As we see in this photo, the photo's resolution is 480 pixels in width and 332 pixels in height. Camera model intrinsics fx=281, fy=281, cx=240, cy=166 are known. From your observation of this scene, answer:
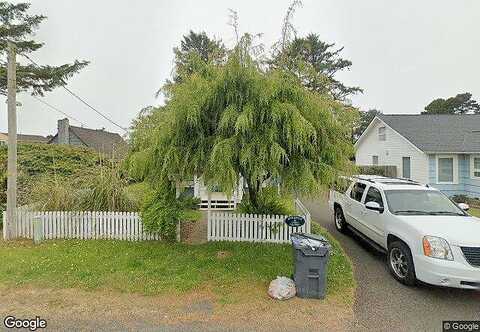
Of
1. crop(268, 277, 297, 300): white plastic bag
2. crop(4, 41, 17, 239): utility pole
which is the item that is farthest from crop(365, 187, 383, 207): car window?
crop(4, 41, 17, 239): utility pole

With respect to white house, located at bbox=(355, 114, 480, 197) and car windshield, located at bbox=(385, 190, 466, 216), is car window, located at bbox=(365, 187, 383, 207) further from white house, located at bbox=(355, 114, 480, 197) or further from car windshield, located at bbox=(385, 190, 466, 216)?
white house, located at bbox=(355, 114, 480, 197)

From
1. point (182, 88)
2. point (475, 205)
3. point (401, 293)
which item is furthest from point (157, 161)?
point (475, 205)

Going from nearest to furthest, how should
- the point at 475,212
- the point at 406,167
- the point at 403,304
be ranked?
the point at 403,304 < the point at 475,212 < the point at 406,167

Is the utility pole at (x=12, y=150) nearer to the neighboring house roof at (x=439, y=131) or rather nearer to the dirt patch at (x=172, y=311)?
the dirt patch at (x=172, y=311)

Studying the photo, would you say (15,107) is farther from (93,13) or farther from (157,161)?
(93,13)

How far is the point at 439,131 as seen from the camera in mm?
16609

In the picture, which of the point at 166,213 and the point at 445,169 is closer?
the point at 166,213

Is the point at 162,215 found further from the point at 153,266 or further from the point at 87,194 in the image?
the point at 87,194

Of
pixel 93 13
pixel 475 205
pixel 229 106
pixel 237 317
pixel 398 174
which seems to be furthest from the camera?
pixel 398 174

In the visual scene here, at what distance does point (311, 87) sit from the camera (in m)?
5.21

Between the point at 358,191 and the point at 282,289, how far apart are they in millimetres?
4315

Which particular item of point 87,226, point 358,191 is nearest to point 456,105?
point 358,191

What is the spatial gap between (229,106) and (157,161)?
1553mm

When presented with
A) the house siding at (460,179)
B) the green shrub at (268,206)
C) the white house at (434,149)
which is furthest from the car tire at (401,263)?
the white house at (434,149)
